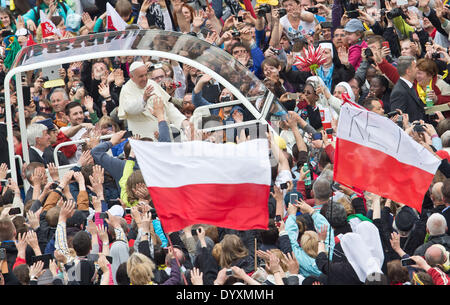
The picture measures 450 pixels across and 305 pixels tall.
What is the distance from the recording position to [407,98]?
1305cm

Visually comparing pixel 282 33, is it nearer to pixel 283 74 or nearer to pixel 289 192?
pixel 283 74

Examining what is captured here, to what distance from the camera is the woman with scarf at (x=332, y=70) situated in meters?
14.3

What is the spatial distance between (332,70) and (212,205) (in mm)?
5810

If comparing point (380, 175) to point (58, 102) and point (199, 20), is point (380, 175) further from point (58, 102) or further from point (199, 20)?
point (199, 20)

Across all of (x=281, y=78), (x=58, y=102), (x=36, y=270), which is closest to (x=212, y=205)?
(x=36, y=270)

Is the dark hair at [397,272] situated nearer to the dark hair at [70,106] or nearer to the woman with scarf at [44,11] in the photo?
the dark hair at [70,106]

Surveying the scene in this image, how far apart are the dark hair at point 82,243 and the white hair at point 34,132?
10.6ft

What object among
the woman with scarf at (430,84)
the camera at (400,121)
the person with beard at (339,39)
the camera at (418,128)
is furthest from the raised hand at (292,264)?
the person with beard at (339,39)

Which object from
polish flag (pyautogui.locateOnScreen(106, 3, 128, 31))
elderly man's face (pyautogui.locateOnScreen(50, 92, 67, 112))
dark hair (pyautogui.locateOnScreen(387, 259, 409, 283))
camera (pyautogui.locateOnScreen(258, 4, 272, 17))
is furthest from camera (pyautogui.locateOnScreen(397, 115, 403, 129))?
polish flag (pyautogui.locateOnScreen(106, 3, 128, 31))

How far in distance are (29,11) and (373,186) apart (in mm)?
10498

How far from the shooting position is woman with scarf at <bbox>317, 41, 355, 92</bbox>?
1428 cm

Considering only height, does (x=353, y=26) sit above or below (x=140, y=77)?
above

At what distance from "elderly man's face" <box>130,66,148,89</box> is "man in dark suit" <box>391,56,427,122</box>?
10.2 ft

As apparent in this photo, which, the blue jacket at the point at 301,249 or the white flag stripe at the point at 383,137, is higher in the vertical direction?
the white flag stripe at the point at 383,137
